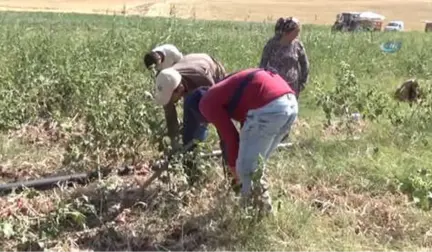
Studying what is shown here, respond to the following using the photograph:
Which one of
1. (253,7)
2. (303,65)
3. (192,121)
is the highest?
(303,65)

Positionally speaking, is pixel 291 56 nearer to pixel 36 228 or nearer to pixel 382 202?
pixel 382 202

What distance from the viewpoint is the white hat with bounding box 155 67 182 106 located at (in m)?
4.43

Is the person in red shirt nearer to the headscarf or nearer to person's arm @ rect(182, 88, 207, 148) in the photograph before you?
person's arm @ rect(182, 88, 207, 148)

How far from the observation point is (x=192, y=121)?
5.16m

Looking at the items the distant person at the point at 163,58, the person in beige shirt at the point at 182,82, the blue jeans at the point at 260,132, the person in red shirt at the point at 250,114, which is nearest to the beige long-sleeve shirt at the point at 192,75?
the person in beige shirt at the point at 182,82

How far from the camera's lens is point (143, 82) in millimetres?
6926

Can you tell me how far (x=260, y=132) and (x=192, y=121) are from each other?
0.91 m

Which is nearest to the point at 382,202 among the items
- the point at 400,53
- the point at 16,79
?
the point at 16,79

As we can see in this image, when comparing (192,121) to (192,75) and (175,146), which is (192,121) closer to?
(175,146)

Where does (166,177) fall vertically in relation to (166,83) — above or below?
below

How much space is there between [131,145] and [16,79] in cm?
199

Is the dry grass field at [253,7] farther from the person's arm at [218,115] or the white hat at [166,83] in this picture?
the person's arm at [218,115]

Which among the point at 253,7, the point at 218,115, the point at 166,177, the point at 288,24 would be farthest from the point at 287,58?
the point at 253,7

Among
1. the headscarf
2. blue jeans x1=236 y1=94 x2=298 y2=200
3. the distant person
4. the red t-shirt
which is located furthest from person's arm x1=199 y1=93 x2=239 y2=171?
the headscarf
